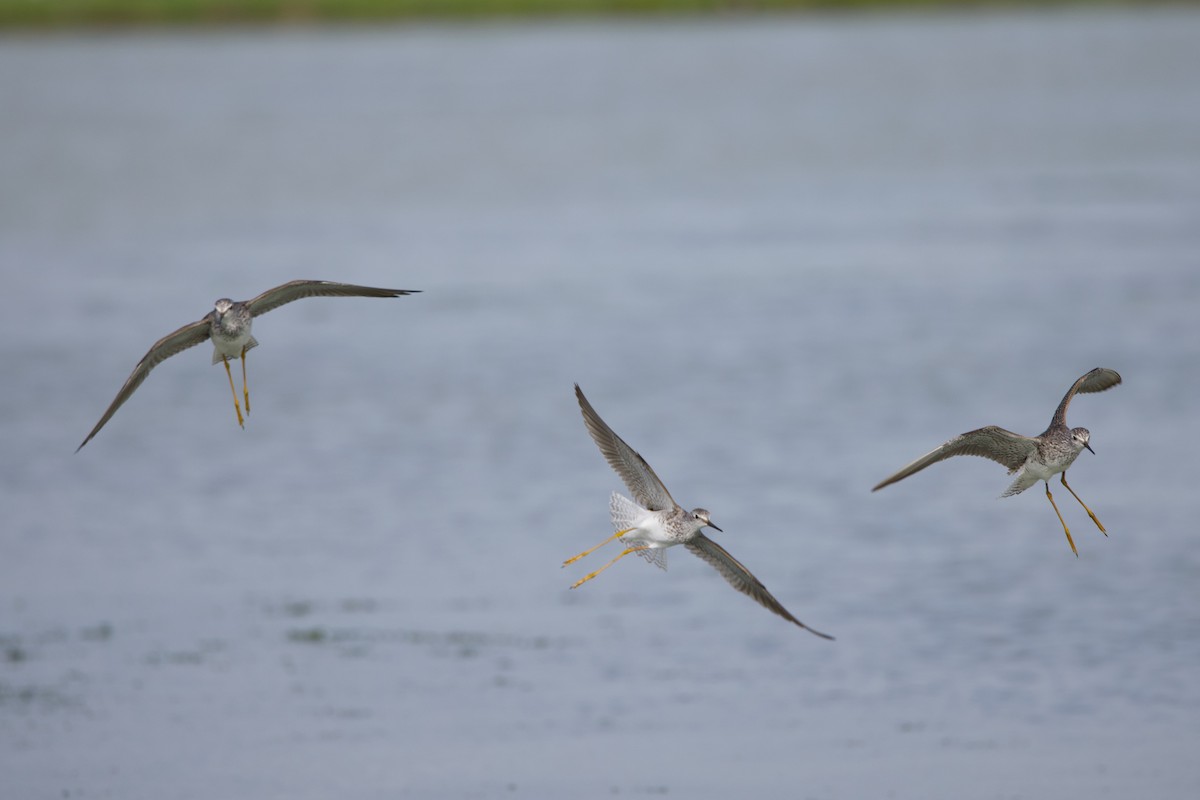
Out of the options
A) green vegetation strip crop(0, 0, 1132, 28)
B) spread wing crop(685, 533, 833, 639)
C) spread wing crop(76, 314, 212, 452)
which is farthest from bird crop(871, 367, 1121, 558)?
green vegetation strip crop(0, 0, 1132, 28)

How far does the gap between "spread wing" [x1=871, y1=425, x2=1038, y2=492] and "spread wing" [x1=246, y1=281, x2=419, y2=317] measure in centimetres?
262

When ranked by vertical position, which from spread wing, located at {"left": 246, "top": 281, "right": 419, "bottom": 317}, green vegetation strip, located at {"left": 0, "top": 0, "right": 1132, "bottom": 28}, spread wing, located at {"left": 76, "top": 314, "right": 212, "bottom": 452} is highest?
spread wing, located at {"left": 246, "top": 281, "right": 419, "bottom": 317}

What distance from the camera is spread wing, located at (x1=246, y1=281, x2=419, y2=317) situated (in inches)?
336

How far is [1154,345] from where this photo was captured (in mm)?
25797

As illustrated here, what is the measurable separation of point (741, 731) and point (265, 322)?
19.3 m

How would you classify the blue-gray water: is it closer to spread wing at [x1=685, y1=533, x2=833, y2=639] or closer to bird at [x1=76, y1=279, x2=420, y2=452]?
spread wing at [x1=685, y1=533, x2=833, y2=639]

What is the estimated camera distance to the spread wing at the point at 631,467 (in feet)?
29.4

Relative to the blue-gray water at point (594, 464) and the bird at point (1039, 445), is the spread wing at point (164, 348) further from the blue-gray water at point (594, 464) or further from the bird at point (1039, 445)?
the blue-gray water at point (594, 464)

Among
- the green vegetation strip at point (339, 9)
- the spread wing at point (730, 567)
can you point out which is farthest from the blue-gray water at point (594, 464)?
the green vegetation strip at point (339, 9)

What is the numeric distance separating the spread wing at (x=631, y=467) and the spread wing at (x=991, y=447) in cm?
108

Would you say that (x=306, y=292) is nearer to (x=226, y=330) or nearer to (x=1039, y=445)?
A: (x=226, y=330)

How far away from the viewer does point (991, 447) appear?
9539 millimetres

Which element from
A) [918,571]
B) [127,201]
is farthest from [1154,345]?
[127,201]

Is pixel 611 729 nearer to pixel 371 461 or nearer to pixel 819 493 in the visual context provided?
pixel 819 493
